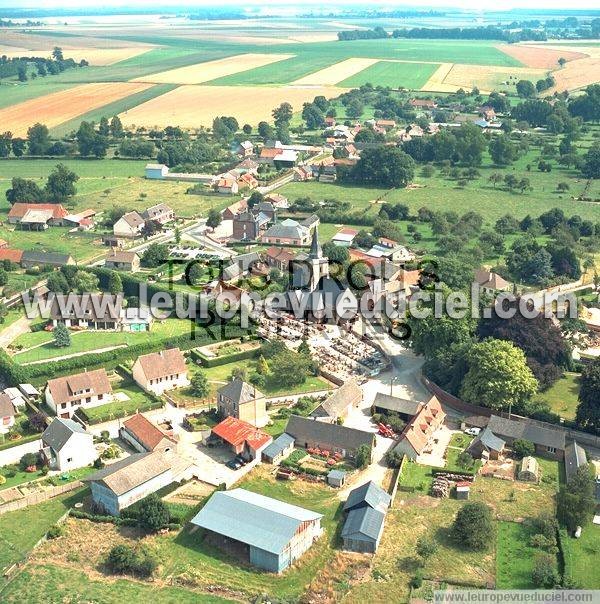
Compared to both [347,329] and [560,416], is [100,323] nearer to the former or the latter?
[347,329]

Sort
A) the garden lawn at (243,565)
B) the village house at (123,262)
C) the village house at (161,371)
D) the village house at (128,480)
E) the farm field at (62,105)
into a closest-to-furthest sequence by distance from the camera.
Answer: the garden lawn at (243,565) < the village house at (128,480) < the village house at (161,371) < the village house at (123,262) < the farm field at (62,105)

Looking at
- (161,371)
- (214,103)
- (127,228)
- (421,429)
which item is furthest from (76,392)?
(214,103)

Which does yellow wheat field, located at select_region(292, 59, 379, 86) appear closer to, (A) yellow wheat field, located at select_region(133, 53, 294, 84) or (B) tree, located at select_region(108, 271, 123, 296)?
(A) yellow wheat field, located at select_region(133, 53, 294, 84)

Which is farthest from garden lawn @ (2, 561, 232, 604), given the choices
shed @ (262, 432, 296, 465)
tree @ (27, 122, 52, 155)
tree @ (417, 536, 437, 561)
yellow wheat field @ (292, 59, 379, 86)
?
yellow wheat field @ (292, 59, 379, 86)

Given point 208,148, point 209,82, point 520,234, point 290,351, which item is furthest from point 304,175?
point 209,82

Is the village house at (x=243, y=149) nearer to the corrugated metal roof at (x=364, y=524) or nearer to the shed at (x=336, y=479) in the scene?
the shed at (x=336, y=479)

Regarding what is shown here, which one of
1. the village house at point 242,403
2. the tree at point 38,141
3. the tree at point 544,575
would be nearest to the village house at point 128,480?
the village house at point 242,403
